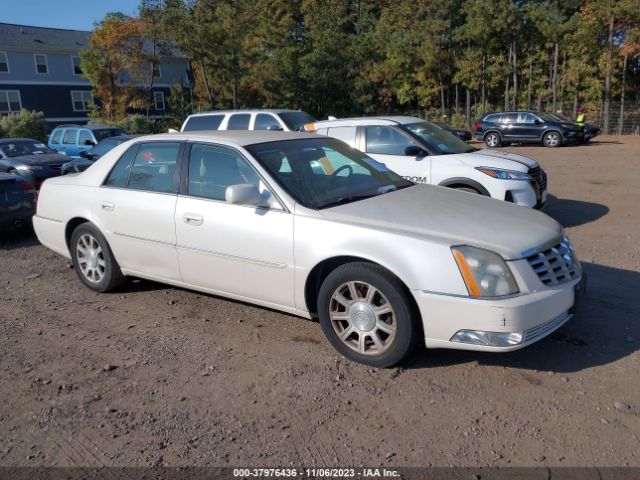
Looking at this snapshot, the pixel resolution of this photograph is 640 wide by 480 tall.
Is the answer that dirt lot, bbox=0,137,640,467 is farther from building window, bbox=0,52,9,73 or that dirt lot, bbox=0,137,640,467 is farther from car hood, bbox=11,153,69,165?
building window, bbox=0,52,9,73

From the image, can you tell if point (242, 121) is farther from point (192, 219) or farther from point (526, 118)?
point (526, 118)

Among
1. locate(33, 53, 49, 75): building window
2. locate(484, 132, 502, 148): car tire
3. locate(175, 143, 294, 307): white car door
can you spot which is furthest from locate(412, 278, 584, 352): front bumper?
locate(33, 53, 49, 75): building window

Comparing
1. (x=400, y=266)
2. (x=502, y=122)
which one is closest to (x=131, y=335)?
(x=400, y=266)

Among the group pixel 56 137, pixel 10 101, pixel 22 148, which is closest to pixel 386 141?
pixel 22 148

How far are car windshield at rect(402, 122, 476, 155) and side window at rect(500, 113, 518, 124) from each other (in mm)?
18228

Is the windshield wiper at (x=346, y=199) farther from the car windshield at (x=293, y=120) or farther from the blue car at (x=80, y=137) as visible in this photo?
the blue car at (x=80, y=137)

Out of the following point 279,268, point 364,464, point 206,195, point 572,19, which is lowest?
point 364,464

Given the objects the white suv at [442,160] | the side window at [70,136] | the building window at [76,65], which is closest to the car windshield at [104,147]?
the side window at [70,136]

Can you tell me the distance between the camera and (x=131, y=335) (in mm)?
4492

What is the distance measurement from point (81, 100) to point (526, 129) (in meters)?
35.6

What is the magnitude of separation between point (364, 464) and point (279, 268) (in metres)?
1.66

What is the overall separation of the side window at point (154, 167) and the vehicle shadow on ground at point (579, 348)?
2.62 metres

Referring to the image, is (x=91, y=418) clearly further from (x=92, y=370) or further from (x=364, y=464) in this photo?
(x=364, y=464)

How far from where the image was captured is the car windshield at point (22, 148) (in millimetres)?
13984
